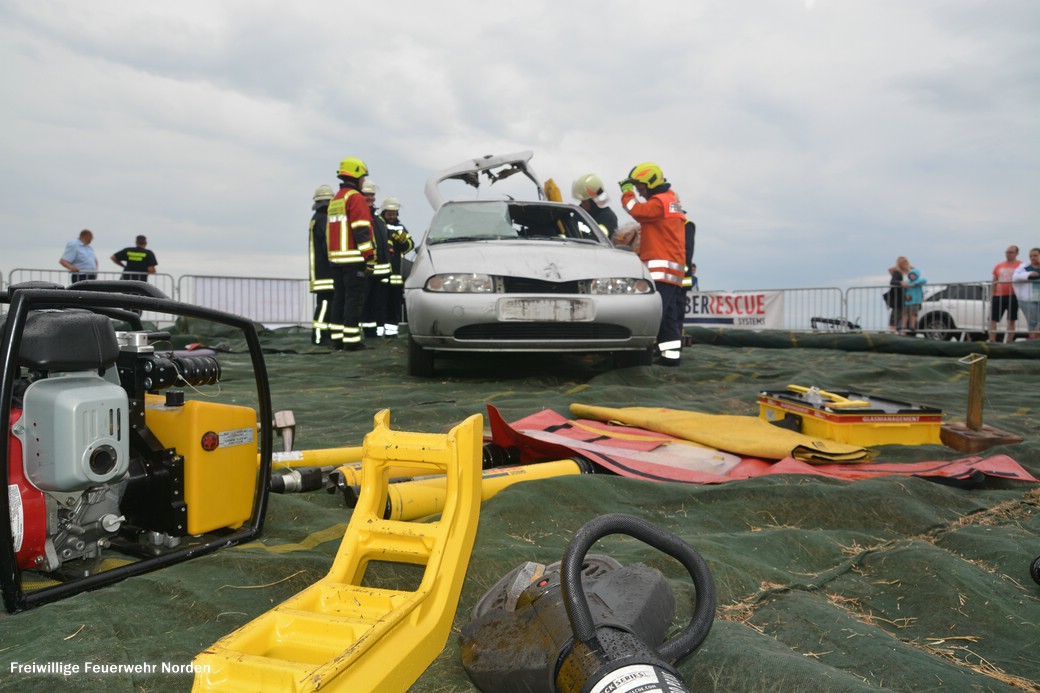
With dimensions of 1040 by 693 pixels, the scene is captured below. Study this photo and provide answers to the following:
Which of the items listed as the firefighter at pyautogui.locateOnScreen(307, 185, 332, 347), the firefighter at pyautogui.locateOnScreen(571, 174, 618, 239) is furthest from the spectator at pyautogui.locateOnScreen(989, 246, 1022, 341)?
the firefighter at pyautogui.locateOnScreen(307, 185, 332, 347)

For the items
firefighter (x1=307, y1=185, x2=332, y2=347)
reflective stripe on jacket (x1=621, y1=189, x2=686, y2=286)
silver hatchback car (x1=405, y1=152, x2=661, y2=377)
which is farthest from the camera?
firefighter (x1=307, y1=185, x2=332, y2=347)

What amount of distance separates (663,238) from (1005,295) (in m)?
8.53

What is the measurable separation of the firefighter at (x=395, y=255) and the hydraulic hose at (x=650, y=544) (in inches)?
438

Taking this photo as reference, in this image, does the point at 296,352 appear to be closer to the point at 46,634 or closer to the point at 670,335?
the point at 670,335

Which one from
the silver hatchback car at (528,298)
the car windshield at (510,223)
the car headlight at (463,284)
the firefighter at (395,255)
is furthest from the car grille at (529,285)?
the firefighter at (395,255)

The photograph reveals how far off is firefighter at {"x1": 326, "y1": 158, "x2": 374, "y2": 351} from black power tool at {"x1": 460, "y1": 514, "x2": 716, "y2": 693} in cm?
773

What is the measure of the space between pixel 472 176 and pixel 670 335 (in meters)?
3.42

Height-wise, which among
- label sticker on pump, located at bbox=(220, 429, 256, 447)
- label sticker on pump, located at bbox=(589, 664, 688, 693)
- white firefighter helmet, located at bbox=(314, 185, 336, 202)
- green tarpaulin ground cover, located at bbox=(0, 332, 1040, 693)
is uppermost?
white firefighter helmet, located at bbox=(314, 185, 336, 202)

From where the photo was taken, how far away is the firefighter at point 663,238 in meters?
7.53

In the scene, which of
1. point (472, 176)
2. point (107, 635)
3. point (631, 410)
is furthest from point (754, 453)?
point (472, 176)

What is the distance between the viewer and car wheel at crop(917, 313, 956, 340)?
13594mm

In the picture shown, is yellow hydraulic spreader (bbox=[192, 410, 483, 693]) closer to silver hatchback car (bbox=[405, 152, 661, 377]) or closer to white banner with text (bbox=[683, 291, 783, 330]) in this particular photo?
silver hatchback car (bbox=[405, 152, 661, 377])

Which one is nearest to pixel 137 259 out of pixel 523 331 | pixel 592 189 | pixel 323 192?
pixel 323 192

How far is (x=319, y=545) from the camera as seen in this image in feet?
7.45
